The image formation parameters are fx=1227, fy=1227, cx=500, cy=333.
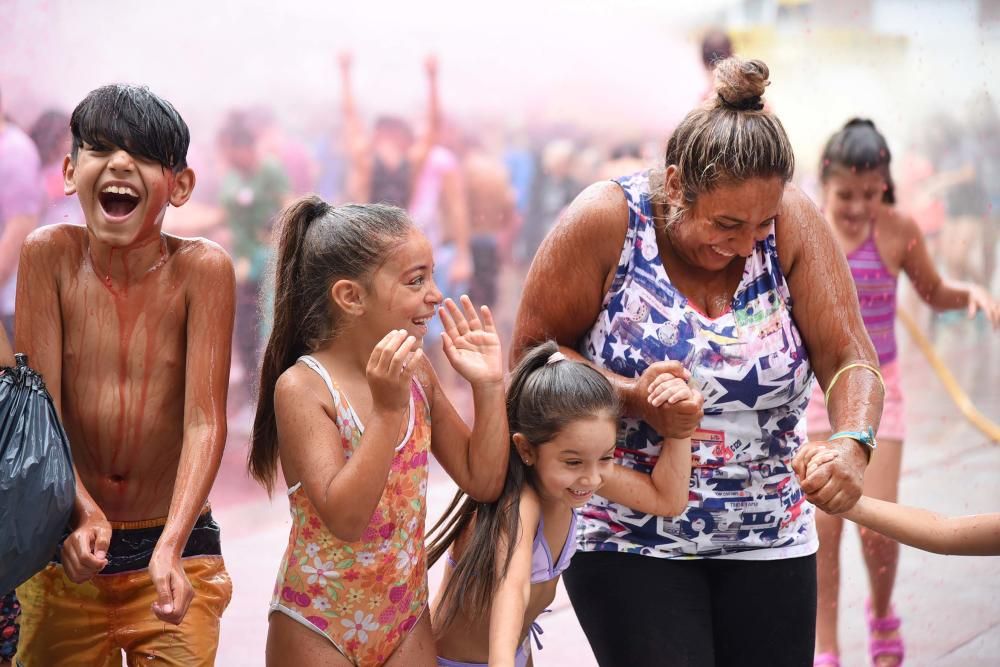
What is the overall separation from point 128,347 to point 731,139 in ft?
3.59

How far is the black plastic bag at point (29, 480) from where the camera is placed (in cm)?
188

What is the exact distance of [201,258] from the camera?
7.07 feet

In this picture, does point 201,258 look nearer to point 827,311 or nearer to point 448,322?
point 448,322

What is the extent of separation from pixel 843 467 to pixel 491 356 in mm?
613

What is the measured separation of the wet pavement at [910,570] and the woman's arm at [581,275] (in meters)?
0.49

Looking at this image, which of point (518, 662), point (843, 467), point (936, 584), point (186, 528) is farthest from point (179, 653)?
point (936, 584)

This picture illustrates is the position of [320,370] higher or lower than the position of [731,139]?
lower

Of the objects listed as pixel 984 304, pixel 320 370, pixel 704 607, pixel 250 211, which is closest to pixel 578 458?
pixel 704 607

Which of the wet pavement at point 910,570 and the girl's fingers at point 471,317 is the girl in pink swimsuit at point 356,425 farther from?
the wet pavement at point 910,570

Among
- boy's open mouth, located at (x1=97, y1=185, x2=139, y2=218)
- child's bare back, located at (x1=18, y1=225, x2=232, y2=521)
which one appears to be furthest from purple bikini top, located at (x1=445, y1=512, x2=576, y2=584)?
boy's open mouth, located at (x1=97, y1=185, x2=139, y2=218)

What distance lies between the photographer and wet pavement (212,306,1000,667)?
384cm

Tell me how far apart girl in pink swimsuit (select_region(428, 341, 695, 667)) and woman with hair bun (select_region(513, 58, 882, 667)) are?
0.06m

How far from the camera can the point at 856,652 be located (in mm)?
3869

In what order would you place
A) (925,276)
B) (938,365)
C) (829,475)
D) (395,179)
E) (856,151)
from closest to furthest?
(829,475)
(856,151)
(925,276)
(938,365)
(395,179)
